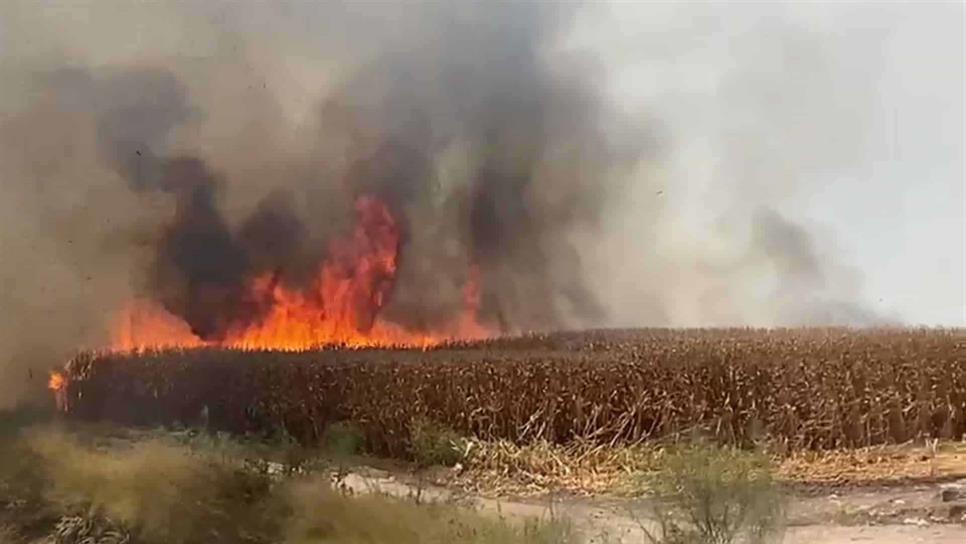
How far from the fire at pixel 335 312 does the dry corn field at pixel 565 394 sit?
1.57 metres

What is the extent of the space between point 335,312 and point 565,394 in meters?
5.52

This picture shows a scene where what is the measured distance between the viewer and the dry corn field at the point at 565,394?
14445 millimetres

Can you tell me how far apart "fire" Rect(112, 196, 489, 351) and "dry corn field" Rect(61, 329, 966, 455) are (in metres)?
1.57

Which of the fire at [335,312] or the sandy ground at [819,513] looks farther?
the fire at [335,312]

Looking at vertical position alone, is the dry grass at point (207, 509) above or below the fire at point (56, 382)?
below

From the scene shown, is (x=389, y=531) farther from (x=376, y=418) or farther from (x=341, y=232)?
(x=341, y=232)

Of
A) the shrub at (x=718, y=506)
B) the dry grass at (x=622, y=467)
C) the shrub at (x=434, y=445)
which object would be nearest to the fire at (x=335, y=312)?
the shrub at (x=434, y=445)

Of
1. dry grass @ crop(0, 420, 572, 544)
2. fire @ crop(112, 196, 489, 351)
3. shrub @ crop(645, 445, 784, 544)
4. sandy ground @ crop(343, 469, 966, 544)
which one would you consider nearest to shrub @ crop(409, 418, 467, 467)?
sandy ground @ crop(343, 469, 966, 544)

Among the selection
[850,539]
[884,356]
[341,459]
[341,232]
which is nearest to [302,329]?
[341,232]

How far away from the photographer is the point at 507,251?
2061cm

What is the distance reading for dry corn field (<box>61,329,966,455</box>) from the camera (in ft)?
47.4

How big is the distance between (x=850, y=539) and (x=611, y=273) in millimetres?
12174

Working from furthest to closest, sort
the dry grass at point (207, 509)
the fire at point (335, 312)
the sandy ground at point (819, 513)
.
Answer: the fire at point (335, 312), the sandy ground at point (819, 513), the dry grass at point (207, 509)

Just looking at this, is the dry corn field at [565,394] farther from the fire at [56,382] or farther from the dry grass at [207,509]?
the dry grass at [207,509]
